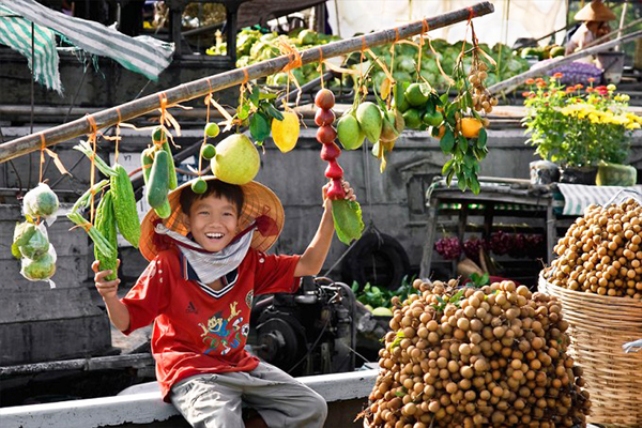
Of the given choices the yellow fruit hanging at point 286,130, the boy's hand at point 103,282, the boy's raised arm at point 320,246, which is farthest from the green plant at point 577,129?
the boy's hand at point 103,282

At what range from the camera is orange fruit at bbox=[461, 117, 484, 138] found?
394 cm

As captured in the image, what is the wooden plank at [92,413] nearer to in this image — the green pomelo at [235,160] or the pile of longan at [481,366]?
the pile of longan at [481,366]

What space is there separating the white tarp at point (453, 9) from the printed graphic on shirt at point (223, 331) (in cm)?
1061

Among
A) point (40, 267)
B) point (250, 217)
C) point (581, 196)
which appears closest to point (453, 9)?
point (581, 196)

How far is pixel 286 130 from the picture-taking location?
3.63 metres

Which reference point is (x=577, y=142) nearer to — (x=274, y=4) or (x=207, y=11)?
(x=274, y=4)

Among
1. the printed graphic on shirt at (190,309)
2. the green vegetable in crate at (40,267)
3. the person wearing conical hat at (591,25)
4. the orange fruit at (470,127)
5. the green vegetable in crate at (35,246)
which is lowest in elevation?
the printed graphic on shirt at (190,309)

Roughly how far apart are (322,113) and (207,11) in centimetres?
1030

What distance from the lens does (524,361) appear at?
3.49m

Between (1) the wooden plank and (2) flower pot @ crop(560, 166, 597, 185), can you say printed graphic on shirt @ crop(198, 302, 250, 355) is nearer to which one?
(1) the wooden plank

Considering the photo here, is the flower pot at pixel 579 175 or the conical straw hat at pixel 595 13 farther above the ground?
the conical straw hat at pixel 595 13

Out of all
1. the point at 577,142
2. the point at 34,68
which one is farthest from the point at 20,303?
the point at 577,142

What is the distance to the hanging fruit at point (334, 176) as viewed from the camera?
3.66 meters

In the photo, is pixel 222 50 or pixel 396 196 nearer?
pixel 396 196
